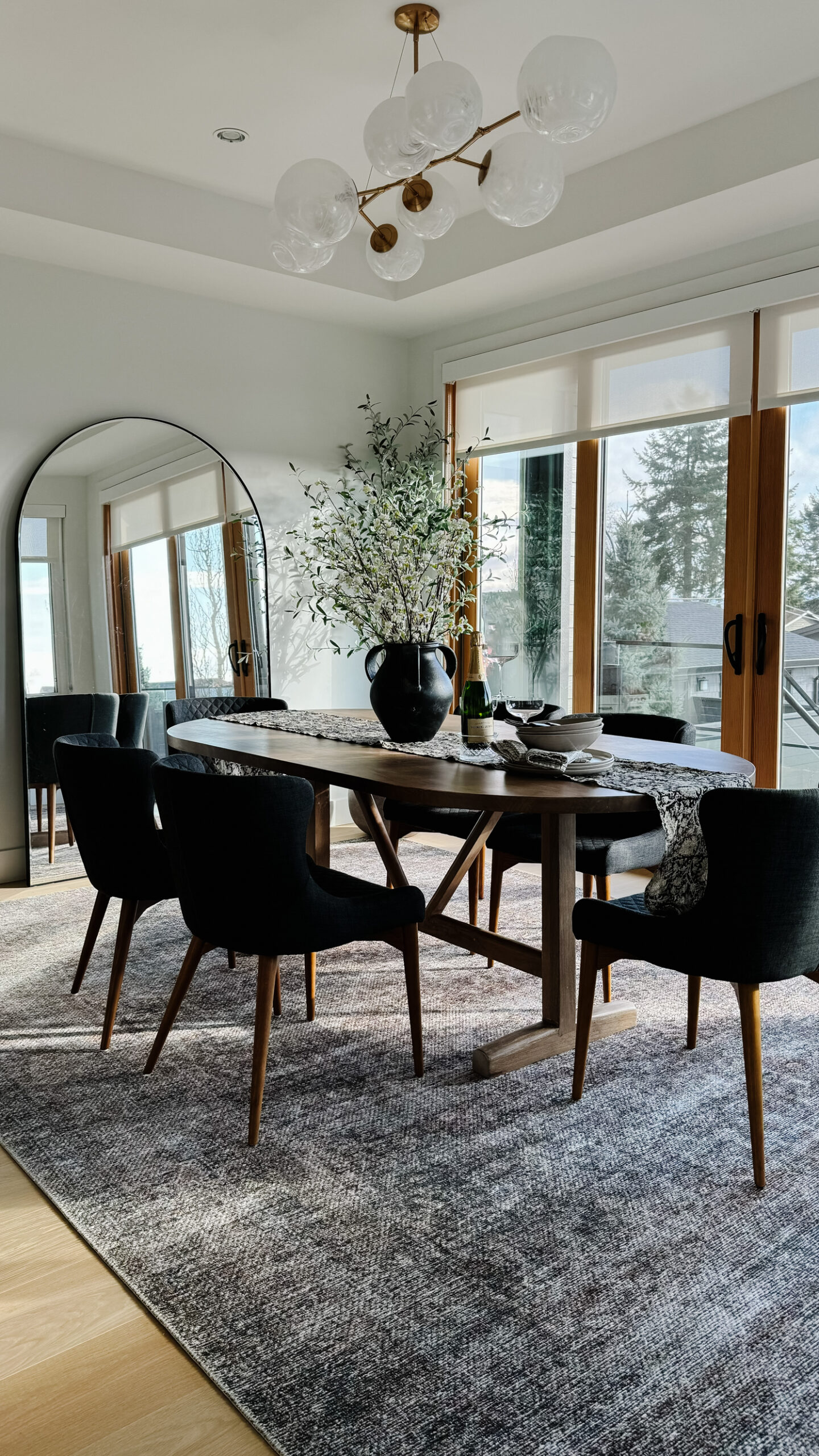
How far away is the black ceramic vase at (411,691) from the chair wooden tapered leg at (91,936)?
99cm

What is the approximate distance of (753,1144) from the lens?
6.93 feet

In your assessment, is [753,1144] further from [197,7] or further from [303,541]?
[303,541]

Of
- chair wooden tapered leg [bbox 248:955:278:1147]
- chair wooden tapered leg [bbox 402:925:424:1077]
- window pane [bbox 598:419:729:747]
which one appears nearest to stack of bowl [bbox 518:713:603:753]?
chair wooden tapered leg [bbox 402:925:424:1077]

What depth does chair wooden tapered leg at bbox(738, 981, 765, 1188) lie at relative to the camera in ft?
6.93

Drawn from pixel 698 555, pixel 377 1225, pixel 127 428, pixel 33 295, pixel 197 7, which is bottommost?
pixel 377 1225

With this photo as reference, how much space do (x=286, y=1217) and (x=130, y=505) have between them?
12.0ft

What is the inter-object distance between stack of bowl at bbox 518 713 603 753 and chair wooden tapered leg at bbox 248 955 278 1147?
0.91m

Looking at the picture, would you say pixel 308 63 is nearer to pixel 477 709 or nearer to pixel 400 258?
pixel 400 258

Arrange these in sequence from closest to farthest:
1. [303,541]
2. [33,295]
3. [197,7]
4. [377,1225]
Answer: [377,1225] < [197,7] < [33,295] < [303,541]

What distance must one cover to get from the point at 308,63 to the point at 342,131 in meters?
0.52

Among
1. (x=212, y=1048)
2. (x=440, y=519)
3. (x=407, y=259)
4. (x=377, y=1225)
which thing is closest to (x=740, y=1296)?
(x=377, y=1225)

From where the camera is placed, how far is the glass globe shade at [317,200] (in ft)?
8.85

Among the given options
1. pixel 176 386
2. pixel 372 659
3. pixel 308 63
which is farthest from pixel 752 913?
pixel 176 386

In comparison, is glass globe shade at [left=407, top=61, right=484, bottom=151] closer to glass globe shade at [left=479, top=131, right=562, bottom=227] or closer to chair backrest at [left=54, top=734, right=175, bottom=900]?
glass globe shade at [left=479, top=131, right=562, bottom=227]
